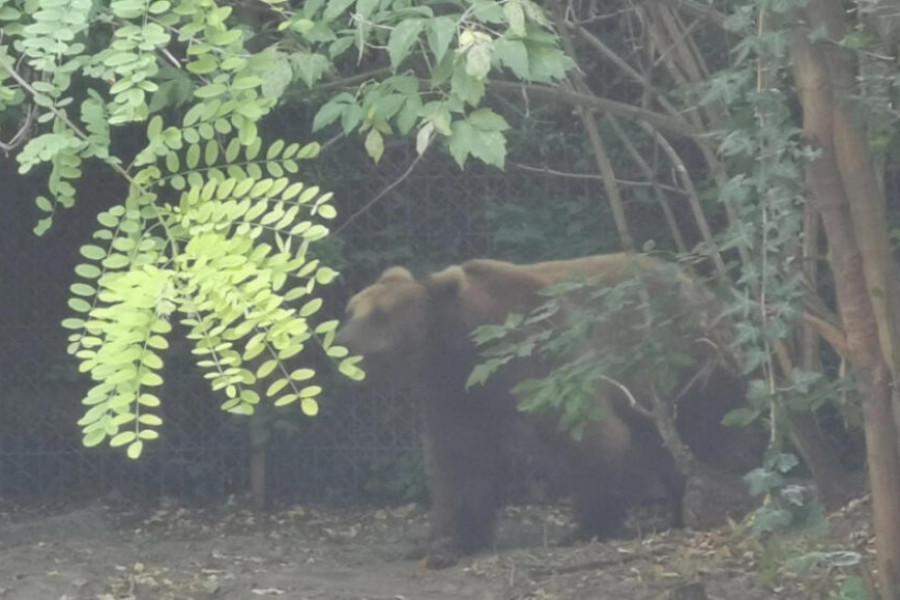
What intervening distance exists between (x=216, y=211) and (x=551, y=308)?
195cm

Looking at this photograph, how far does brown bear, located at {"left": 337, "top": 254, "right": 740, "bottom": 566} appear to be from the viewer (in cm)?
714

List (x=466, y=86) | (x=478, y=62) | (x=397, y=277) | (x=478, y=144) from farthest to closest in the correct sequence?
(x=397, y=277), (x=478, y=144), (x=466, y=86), (x=478, y=62)

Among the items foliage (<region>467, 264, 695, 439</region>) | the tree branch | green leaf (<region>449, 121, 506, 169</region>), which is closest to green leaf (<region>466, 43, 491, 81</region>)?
green leaf (<region>449, 121, 506, 169</region>)

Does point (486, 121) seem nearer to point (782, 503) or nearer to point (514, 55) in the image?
point (514, 55)

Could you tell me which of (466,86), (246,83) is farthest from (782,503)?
(246,83)

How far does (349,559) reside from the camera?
7.35 metres

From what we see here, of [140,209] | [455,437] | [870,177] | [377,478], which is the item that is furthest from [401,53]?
[377,478]

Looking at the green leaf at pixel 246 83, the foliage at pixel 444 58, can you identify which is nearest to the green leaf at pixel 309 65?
the foliage at pixel 444 58

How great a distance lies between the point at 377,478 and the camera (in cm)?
853

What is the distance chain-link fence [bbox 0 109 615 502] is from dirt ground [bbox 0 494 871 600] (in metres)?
0.21

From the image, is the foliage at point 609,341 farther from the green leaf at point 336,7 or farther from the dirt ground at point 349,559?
the green leaf at point 336,7

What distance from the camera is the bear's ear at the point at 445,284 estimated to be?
7.16 metres

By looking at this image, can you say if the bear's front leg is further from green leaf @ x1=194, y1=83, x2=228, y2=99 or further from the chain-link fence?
green leaf @ x1=194, y1=83, x2=228, y2=99

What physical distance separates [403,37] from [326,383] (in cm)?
529
